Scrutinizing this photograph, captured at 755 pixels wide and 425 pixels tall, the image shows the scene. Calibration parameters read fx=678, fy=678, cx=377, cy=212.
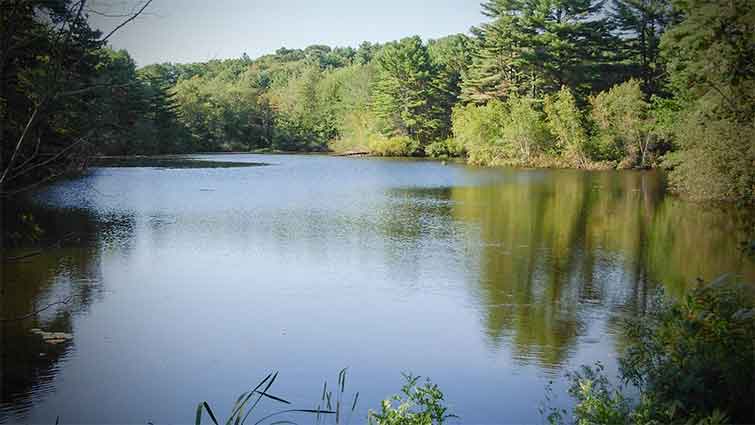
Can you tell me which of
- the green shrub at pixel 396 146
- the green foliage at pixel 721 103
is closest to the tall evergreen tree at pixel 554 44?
the green shrub at pixel 396 146

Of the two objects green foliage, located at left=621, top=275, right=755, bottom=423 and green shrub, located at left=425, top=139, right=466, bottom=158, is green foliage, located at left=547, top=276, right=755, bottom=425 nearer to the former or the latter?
green foliage, located at left=621, top=275, right=755, bottom=423

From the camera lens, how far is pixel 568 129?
1502 inches

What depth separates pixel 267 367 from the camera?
7.09 meters

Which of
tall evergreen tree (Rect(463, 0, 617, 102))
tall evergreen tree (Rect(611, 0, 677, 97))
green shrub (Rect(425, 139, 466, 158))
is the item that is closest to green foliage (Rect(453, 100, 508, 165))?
tall evergreen tree (Rect(463, 0, 617, 102))

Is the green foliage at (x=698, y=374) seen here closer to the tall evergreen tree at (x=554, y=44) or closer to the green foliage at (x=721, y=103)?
the green foliage at (x=721, y=103)

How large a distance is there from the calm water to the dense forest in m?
1.45

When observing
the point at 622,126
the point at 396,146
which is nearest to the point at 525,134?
the point at 622,126

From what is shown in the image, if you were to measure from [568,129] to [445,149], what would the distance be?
1311 cm

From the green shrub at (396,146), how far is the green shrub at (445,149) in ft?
4.14

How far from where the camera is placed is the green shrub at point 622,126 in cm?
3509

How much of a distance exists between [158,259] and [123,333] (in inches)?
176

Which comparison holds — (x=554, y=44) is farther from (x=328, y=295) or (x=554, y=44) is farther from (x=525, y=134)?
(x=328, y=295)

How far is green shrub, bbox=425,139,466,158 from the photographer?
48.9m

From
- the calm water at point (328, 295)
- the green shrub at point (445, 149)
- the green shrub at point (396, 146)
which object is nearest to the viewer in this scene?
the calm water at point (328, 295)
